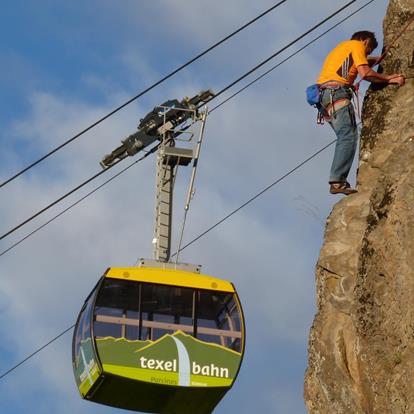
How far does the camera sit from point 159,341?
15961mm

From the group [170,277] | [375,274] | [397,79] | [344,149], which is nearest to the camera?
[375,274]

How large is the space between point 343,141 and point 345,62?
41.6 inches

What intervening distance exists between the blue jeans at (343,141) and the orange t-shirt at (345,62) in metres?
0.30

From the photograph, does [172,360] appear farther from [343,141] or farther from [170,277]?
[343,141]

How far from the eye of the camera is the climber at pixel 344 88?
526 inches

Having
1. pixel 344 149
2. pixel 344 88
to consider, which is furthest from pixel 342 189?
pixel 344 88

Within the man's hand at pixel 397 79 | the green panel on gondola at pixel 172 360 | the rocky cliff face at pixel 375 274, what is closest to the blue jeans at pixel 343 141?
the rocky cliff face at pixel 375 274

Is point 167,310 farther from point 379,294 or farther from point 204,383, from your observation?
point 379,294

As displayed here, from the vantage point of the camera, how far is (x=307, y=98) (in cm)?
1397

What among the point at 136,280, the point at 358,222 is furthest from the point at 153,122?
the point at 358,222

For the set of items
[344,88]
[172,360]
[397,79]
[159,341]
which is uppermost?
[344,88]

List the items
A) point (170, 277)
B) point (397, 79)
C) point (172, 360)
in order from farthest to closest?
point (170, 277) → point (172, 360) → point (397, 79)

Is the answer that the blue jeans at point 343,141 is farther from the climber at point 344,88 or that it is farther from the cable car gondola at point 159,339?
the cable car gondola at point 159,339

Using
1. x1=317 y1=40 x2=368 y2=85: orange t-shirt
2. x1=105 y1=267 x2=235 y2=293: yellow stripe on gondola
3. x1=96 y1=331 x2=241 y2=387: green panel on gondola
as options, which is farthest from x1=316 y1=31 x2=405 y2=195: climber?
x1=96 y1=331 x2=241 y2=387: green panel on gondola
